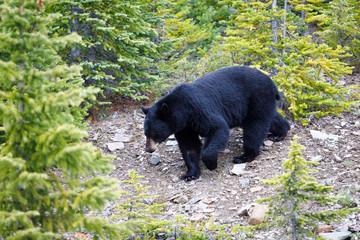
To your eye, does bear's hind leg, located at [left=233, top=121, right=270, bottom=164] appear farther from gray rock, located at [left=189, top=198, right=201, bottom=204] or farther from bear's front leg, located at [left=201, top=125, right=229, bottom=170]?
gray rock, located at [left=189, top=198, right=201, bottom=204]

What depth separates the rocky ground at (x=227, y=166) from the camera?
16.0ft

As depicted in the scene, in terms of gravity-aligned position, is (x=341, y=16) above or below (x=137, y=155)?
above

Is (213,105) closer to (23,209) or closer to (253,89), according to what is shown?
(253,89)

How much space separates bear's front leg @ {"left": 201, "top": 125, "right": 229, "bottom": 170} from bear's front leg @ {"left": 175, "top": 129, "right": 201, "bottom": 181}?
0.88 ft

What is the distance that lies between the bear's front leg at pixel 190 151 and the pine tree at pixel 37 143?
3.40m

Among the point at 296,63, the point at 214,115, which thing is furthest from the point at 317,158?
the point at 296,63

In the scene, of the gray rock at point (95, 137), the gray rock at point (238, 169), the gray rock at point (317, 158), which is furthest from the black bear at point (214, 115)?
the gray rock at point (95, 137)

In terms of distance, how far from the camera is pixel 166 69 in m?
9.30

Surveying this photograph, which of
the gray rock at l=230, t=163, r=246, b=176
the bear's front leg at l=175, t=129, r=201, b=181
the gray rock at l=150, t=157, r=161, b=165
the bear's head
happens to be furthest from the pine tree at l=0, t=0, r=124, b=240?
the gray rock at l=150, t=157, r=161, b=165

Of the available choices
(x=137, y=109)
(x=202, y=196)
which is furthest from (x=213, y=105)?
(x=137, y=109)

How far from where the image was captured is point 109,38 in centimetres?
776

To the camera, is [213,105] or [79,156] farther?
[213,105]

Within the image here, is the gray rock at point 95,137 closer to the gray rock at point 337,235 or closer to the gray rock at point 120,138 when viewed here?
the gray rock at point 120,138

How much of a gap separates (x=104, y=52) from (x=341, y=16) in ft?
23.2
